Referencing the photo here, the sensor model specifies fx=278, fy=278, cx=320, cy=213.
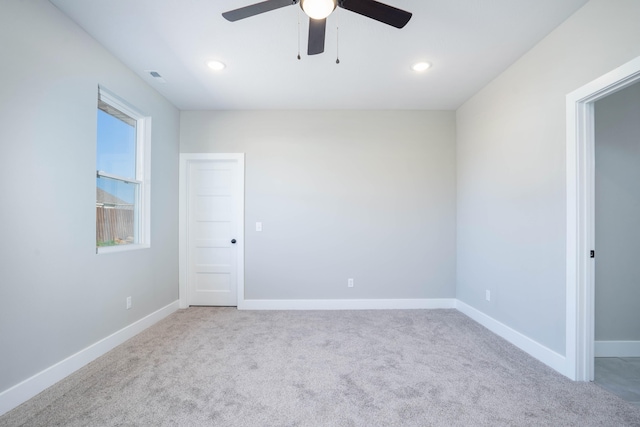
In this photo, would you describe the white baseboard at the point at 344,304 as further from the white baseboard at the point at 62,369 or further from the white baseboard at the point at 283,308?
the white baseboard at the point at 62,369

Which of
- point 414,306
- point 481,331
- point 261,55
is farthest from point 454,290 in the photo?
point 261,55

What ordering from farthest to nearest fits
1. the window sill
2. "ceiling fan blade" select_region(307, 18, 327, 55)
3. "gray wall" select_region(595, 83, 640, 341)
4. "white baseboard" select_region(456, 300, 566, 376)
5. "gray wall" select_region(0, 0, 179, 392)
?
1. the window sill
2. "gray wall" select_region(595, 83, 640, 341)
3. "white baseboard" select_region(456, 300, 566, 376)
4. "gray wall" select_region(0, 0, 179, 392)
5. "ceiling fan blade" select_region(307, 18, 327, 55)

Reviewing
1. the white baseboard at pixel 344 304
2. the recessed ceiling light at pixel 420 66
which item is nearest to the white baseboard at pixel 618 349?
the white baseboard at pixel 344 304

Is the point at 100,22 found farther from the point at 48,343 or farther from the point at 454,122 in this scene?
the point at 454,122

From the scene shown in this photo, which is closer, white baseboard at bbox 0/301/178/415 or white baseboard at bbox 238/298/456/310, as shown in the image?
white baseboard at bbox 0/301/178/415

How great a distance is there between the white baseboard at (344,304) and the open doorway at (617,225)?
1.54 metres

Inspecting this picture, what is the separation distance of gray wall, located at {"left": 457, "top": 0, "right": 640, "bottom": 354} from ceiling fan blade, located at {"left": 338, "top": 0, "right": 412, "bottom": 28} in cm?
139

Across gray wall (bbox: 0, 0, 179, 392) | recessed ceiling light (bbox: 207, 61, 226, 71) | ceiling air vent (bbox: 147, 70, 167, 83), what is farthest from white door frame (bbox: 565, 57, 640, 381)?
gray wall (bbox: 0, 0, 179, 392)

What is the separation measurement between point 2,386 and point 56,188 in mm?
1272

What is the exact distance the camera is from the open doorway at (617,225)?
7.76 feet

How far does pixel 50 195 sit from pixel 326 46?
240 centimetres

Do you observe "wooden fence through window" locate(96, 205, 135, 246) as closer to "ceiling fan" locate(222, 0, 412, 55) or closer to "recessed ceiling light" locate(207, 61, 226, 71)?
"recessed ceiling light" locate(207, 61, 226, 71)

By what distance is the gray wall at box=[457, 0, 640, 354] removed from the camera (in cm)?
190

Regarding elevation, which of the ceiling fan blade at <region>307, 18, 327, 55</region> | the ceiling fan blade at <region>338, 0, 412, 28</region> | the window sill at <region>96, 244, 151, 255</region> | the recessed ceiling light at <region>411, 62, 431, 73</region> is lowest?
the window sill at <region>96, 244, 151, 255</region>
